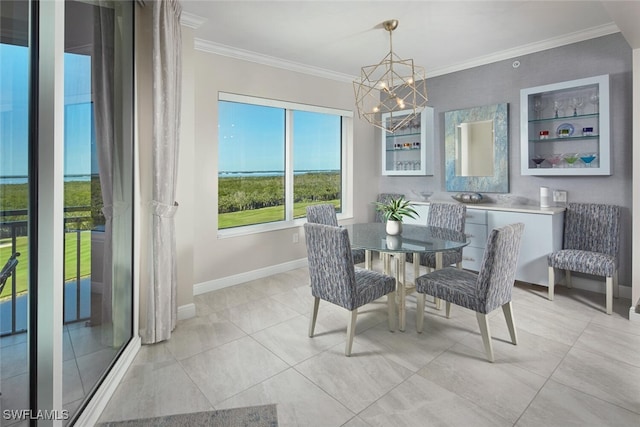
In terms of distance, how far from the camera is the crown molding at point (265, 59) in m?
3.63

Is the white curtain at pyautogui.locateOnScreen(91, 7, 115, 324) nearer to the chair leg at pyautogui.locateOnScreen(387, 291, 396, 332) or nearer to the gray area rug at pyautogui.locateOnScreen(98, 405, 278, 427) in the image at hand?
the gray area rug at pyautogui.locateOnScreen(98, 405, 278, 427)

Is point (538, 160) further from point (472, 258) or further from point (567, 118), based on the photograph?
point (472, 258)

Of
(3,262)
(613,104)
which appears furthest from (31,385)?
(613,104)

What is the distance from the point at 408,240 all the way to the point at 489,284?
30.4 inches

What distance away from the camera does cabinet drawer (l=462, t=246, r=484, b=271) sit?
399 cm

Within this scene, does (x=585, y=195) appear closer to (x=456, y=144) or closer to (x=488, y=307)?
(x=456, y=144)

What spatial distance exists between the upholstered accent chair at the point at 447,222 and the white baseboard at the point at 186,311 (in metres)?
2.12

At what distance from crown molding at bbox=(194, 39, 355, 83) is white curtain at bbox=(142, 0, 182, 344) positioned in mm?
950

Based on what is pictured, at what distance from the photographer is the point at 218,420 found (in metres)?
1.79

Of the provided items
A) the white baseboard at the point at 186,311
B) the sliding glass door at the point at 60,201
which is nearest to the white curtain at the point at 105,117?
the sliding glass door at the point at 60,201

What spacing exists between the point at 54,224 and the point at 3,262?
0.26 m

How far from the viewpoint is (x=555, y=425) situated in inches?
67.7

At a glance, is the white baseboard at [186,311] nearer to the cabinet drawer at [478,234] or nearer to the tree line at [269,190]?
the tree line at [269,190]

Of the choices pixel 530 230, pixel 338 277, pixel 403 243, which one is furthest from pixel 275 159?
pixel 530 230
